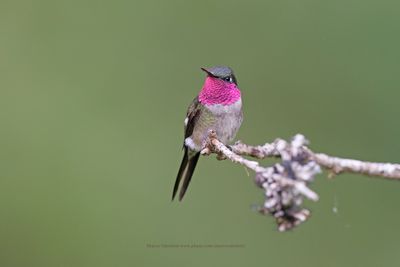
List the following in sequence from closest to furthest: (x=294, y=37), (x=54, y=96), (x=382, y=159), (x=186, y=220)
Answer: (x=382, y=159) < (x=186, y=220) < (x=294, y=37) < (x=54, y=96)

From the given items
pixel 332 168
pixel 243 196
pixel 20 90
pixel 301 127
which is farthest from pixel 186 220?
pixel 332 168

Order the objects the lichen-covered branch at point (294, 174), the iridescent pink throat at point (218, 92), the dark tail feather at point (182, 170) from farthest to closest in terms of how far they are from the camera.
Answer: the dark tail feather at point (182, 170) → the iridescent pink throat at point (218, 92) → the lichen-covered branch at point (294, 174)

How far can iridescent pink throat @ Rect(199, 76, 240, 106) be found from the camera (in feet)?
13.6

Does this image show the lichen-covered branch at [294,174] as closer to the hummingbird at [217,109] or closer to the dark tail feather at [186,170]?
the hummingbird at [217,109]

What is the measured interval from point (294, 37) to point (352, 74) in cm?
64

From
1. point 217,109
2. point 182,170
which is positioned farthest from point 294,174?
point 182,170

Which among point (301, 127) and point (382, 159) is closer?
point (382, 159)

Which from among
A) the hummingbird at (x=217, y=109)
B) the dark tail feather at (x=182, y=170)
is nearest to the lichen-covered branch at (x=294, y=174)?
the hummingbird at (x=217, y=109)

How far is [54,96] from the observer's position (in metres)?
6.12

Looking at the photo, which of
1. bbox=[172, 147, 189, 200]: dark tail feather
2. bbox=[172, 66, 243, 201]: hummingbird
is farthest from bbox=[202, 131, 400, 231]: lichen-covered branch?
bbox=[172, 147, 189, 200]: dark tail feather

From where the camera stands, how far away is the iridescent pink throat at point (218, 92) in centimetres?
415

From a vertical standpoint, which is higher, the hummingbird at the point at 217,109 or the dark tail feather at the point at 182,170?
the hummingbird at the point at 217,109

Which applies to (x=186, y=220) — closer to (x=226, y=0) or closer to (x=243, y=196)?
(x=243, y=196)

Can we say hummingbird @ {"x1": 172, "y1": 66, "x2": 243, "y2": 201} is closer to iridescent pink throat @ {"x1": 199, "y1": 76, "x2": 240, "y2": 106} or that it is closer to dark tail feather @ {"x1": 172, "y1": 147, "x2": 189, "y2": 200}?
iridescent pink throat @ {"x1": 199, "y1": 76, "x2": 240, "y2": 106}
